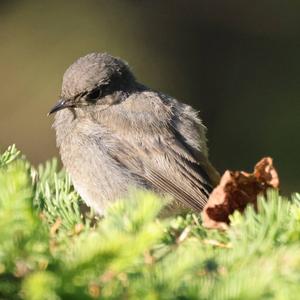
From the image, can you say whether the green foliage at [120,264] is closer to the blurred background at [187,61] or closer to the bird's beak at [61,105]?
the bird's beak at [61,105]

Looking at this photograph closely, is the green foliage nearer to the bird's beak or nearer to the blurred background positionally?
the bird's beak

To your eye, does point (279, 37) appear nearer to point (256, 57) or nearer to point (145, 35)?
point (256, 57)

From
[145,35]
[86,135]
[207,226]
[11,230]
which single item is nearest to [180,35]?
[145,35]

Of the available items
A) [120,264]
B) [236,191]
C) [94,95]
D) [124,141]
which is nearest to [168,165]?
[124,141]

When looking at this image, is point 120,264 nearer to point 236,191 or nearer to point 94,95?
point 236,191

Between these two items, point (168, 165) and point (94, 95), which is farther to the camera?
point (94, 95)

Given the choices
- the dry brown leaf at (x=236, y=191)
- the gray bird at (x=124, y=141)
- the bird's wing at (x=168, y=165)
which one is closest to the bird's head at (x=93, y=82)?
the gray bird at (x=124, y=141)
